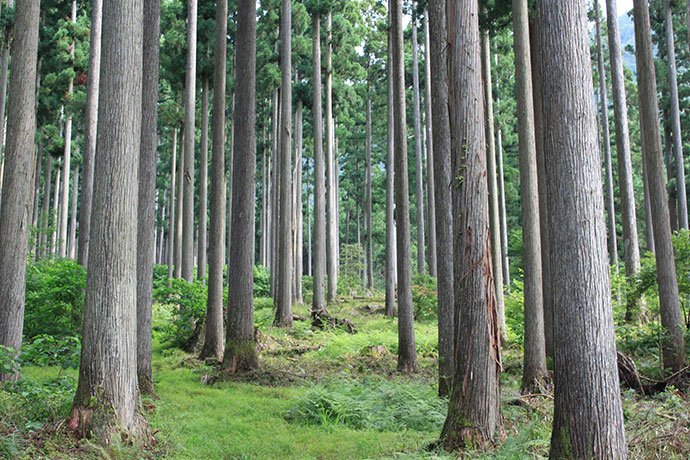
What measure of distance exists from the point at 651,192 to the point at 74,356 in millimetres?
8887

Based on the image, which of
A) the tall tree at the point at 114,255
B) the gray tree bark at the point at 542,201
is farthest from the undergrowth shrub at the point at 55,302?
the gray tree bark at the point at 542,201

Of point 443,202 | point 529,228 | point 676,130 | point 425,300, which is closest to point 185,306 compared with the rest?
point 443,202

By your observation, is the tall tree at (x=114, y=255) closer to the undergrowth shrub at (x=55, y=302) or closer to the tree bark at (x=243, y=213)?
the tree bark at (x=243, y=213)

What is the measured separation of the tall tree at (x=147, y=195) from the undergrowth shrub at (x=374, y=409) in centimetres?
246

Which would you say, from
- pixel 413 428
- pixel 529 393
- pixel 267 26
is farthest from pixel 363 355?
pixel 267 26

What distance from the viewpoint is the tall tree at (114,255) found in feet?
16.5

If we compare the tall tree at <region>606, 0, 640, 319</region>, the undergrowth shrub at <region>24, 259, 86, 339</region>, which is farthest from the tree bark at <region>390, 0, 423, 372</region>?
the tall tree at <region>606, 0, 640, 319</region>

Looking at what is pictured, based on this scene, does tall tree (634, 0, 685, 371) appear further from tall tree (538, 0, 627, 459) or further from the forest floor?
tall tree (538, 0, 627, 459)

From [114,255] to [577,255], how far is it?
4339mm

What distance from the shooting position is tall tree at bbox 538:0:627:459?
379 centimetres

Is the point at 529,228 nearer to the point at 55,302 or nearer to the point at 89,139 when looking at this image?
the point at 55,302

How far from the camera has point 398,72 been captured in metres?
10.5

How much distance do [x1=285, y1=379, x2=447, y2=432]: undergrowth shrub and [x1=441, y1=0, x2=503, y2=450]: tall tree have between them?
1.33 m

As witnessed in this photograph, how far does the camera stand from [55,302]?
986 cm
